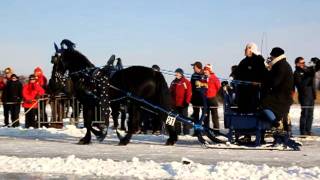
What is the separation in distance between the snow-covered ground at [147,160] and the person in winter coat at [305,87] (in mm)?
1601

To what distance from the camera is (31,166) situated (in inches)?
346

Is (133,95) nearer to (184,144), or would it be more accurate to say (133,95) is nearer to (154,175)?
(184,144)

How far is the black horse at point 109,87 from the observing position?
39.9 ft

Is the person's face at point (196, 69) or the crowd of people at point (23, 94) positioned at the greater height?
the person's face at point (196, 69)

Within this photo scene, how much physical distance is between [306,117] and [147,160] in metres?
6.74

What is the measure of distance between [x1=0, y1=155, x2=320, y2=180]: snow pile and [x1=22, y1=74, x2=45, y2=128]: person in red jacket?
8.35 metres

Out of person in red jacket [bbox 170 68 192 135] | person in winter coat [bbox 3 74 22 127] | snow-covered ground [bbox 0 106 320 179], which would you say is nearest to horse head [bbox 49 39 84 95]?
snow-covered ground [bbox 0 106 320 179]

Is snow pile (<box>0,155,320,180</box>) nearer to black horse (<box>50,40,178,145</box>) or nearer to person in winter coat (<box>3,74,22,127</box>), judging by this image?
black horse (<box>50,40,178,145</box>)

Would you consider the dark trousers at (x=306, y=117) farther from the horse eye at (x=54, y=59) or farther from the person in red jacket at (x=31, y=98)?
the person in red jacket at (x=31, y=98)

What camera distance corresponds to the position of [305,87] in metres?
14.9

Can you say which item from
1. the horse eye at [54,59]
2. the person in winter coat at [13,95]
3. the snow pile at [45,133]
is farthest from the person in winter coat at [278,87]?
the person in winter coat at [13,95]

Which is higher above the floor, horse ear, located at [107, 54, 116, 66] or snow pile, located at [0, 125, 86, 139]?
horse ear, located at [107, 54, 116, 66]

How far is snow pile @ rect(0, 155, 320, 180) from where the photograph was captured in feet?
25.7

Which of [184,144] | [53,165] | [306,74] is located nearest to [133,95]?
[184,144]
